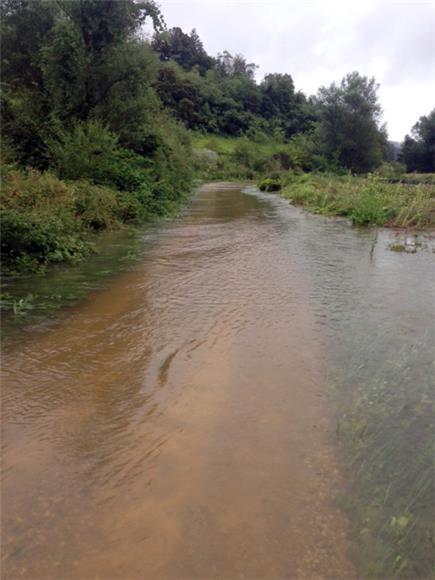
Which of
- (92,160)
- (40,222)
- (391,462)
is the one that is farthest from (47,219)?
(391,462)

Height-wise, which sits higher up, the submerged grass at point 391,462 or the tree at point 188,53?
the tree at point 188,53

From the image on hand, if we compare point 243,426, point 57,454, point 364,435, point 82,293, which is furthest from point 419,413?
point 82,293

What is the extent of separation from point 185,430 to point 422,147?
53964mm

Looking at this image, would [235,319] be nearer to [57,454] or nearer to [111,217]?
[57,454]

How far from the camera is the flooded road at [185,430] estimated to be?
2357 millimetres

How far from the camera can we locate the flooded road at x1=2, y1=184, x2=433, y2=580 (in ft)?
7.73

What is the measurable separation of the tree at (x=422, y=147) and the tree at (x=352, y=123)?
754cm

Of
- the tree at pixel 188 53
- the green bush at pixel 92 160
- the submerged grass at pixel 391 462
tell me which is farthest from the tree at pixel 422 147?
the tree at pixel 188 53

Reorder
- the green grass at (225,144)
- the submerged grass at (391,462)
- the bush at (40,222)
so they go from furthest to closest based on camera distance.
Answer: the green grass at (225,144)
the bush at (40,222)
the submerged grass at (391,462)

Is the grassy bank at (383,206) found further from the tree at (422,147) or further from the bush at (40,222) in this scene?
the tree at (422,147)

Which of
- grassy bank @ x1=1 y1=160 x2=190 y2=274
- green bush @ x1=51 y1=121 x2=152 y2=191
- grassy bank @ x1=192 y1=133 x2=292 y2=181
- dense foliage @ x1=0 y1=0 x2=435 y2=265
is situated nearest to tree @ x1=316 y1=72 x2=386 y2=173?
grassy bank @ x1=192 y1=133 x2=292 y2=181

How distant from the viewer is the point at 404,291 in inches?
271

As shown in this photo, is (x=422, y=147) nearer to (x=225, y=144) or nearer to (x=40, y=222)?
(x=225, y=144)

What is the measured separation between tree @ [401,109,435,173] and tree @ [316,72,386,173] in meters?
7.54
